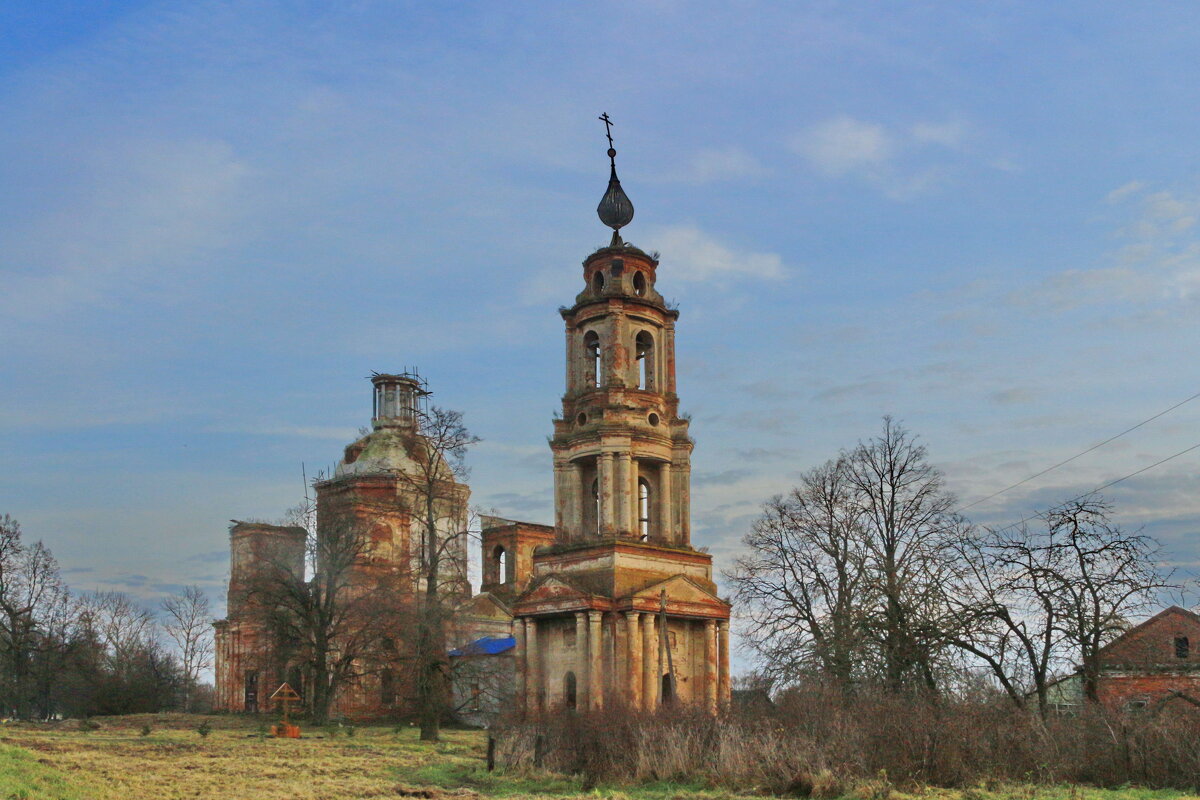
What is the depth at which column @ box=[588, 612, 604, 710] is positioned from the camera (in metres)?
32.2

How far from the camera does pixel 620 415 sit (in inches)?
1393

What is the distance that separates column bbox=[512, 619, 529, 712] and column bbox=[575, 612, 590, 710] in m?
2.04

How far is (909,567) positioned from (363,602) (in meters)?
21.0

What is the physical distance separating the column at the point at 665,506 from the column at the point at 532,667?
4.99m

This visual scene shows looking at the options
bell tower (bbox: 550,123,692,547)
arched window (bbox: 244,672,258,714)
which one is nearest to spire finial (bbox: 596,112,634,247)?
bell tower (bbox: 550,123,692,547)

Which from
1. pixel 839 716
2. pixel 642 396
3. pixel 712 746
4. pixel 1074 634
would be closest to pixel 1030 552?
pixel 1074 634

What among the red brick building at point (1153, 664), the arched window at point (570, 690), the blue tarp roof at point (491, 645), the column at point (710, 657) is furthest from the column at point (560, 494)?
the red brick building at point (1153, 664)

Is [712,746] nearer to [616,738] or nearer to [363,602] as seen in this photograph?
[616,738]

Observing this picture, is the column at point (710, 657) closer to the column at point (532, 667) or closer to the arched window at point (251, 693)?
the column at point (532, 667)

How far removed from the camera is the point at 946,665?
22859mm

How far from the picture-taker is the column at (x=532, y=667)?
3400cm

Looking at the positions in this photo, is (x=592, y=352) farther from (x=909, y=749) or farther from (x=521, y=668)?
(x=909, y=749)

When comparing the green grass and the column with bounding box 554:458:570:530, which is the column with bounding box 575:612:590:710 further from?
the green grass

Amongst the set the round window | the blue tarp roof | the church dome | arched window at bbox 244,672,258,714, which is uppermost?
the round window
